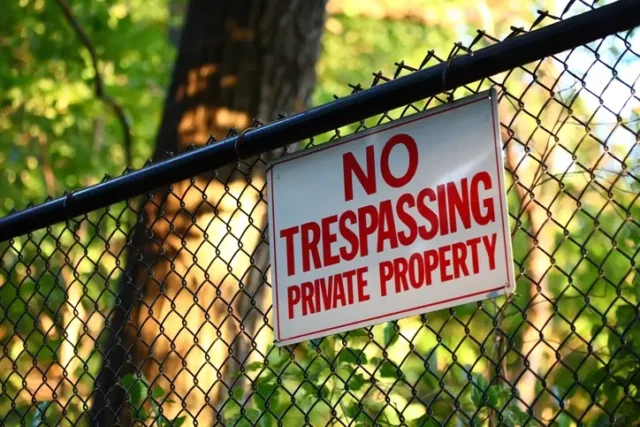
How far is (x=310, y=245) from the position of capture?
2.09m

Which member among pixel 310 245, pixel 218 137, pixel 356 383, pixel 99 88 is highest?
pixel 310 245

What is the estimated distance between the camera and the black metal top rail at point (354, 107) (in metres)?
1.73

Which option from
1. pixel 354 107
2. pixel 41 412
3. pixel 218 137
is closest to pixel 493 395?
pixel 354 107

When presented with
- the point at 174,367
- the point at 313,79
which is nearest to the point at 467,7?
the point at 313,79

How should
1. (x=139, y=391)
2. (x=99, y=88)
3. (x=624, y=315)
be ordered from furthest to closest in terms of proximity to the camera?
(x=99, y=88), (x=139, y=391), (x=624, y=315)

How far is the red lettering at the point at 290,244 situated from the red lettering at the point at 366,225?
19cm

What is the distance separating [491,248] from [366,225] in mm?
317

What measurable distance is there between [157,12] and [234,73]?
697 cm

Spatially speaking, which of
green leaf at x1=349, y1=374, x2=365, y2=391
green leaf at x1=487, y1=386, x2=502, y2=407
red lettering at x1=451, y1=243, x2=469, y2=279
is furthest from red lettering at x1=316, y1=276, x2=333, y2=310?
green leaf at x1=349, y1=374, x2=365, y2=391

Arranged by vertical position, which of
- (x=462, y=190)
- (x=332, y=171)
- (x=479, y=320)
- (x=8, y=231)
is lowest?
(x=479, y=320)

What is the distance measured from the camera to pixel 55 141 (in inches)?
288

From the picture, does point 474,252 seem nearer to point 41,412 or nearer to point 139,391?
point 139,391

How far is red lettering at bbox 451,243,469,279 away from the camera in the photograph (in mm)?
1832

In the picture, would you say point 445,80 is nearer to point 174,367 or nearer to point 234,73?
point 174,367
